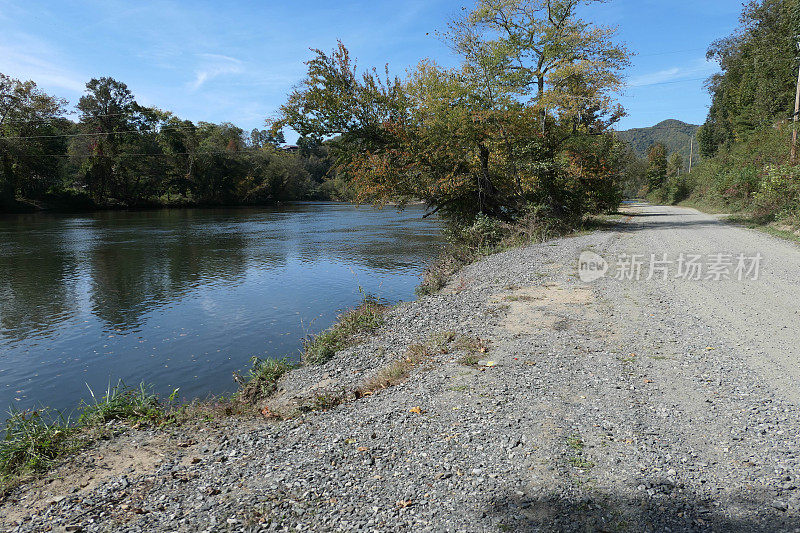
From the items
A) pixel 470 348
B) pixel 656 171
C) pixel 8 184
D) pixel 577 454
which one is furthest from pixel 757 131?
pixel 8 184

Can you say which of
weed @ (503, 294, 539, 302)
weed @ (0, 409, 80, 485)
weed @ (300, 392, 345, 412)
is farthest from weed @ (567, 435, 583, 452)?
weed @ (503, 294, 539, 302)

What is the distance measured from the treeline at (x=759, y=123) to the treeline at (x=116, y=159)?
1585 inches

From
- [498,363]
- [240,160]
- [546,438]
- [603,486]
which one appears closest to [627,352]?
[498,363]

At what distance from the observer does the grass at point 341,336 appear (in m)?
8.13

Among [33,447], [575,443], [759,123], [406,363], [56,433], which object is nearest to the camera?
[575,443]

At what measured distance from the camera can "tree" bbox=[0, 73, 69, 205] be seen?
4897 centimetres

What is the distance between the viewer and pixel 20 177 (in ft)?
166

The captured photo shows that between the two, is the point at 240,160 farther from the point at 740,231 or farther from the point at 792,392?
the point at 792,392

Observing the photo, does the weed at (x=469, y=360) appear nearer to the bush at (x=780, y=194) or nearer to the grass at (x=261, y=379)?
the grass at (x=261, y=379)

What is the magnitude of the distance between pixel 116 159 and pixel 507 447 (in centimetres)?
6872

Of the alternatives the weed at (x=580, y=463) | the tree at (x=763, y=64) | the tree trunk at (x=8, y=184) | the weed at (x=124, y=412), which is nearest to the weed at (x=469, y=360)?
the weed at (x=580, y=463)

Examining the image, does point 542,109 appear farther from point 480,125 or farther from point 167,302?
point 167,302

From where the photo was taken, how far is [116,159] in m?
59.2

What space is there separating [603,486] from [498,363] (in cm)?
282
